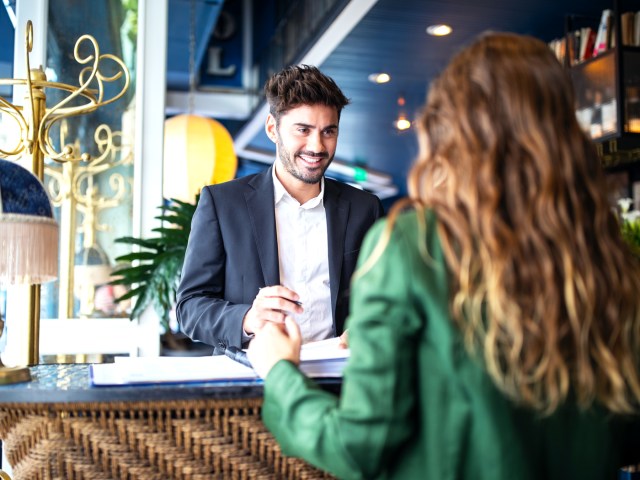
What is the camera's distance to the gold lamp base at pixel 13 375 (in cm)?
139

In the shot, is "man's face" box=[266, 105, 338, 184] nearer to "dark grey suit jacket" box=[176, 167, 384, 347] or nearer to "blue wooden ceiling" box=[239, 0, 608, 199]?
"dark grey suit jacket" box=[176, 167, 384, 347]

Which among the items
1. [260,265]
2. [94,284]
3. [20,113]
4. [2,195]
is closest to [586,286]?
[2,195]

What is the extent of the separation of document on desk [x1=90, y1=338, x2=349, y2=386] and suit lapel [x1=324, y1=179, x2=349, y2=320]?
69cm

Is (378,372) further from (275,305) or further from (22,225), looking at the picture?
(22,225)

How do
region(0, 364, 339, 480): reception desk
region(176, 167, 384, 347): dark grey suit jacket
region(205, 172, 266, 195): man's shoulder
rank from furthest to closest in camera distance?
region(205, 172, 266, 195): man's shoulder
region(176, 167, 384, 347): dark grey suit jacket
region(0, 364, 339, 480): reception desk

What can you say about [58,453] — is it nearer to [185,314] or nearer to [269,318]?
[269,318]

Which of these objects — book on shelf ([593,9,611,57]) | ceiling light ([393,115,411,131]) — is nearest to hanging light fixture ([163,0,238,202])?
book on shelf ([593,9,611,57])

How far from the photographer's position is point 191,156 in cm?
540

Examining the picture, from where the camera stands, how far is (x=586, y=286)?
0.93 m

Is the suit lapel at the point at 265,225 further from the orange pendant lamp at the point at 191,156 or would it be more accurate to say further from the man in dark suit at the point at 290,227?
the orange pendant lamp at the point at 191,156

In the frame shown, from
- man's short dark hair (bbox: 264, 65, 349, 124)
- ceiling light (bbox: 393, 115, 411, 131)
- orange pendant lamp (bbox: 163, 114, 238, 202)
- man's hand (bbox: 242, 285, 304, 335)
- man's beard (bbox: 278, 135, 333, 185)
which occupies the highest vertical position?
ceiling light (bbox: 393, 115, 411, 131)

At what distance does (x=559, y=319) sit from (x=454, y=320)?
14cm

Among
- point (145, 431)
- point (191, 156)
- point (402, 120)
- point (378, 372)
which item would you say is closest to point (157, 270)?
point (191, 156)

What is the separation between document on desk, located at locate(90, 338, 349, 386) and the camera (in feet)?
4.20
